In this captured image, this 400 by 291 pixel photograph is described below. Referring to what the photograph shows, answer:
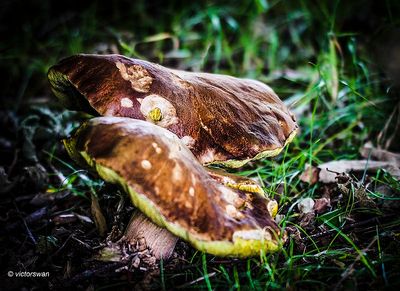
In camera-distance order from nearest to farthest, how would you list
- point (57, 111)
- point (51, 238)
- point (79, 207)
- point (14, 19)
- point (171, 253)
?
point (171, 253) < point (51, 238) < point (79, 207) < point (57, 111) < point (14, 19)

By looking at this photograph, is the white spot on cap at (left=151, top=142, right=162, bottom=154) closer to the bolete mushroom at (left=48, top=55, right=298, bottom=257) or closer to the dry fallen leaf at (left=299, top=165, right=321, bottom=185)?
the bolete mushroom at (left=48, top=55, right=298, bottom=257)

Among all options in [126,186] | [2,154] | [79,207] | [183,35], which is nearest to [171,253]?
[126,186]

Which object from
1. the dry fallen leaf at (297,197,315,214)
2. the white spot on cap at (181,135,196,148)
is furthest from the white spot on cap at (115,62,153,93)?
the dry fallen leaf at (297,197,315,214)

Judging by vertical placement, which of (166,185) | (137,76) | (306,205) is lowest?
(306,205)

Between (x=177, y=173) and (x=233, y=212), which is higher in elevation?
(x=177, y=173)

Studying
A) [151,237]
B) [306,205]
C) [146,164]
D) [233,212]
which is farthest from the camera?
[306,205]

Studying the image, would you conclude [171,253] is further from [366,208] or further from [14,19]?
[14,19]

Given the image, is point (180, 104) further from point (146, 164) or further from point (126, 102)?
point (146, 164)

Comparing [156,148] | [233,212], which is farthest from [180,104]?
[233,212]
